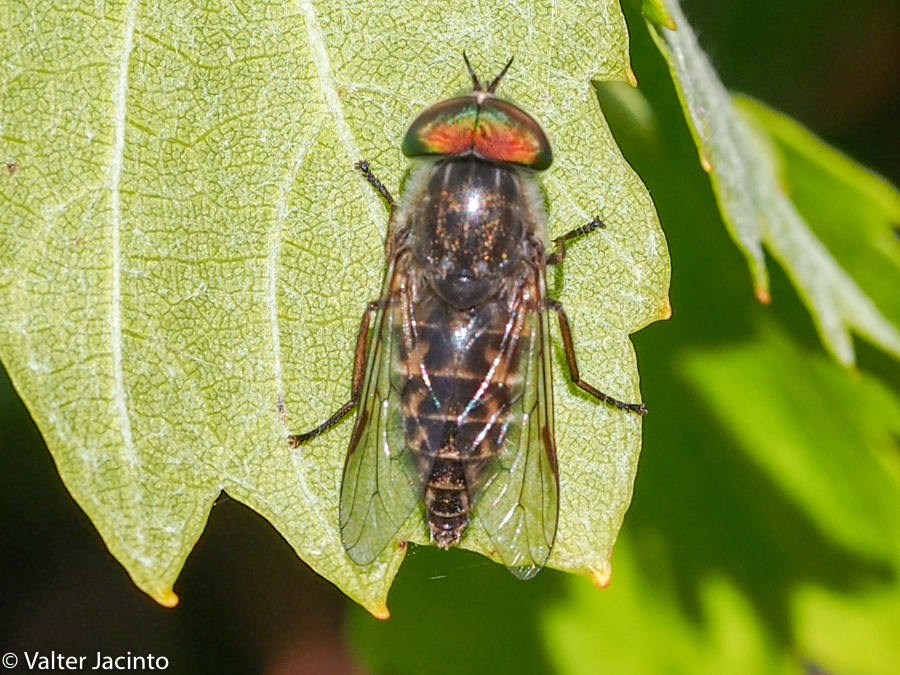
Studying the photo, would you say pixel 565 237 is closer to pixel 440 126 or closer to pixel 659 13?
pixel 440 126

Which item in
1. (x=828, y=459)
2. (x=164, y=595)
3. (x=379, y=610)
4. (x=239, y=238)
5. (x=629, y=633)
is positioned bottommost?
(x=629, y=633)

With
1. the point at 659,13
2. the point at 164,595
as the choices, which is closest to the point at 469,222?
the point at 659,13

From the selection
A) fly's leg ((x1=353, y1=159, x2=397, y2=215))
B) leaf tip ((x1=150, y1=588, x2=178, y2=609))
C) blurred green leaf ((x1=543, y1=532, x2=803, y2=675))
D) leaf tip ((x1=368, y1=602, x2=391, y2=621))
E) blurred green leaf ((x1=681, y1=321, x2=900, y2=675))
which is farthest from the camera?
blurred green leaf ((x1=681, y1=321, x2=900, y2=675))

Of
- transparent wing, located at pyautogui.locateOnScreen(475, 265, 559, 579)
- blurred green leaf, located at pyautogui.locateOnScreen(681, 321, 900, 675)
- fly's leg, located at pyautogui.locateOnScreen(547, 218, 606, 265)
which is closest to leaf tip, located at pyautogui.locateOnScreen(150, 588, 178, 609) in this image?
transparent wing, located at pyautogui.locateOnScreen(475, 265, 559, 579)

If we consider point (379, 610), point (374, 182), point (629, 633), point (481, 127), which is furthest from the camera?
point (629, 633)

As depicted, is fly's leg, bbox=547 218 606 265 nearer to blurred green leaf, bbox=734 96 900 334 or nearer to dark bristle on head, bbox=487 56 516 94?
dark bristle on head, bbox=487 56 516 94

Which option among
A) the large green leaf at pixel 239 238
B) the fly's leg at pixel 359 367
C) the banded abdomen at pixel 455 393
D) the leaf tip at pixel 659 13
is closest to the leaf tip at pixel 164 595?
the large green leaf at pixel 239 238
